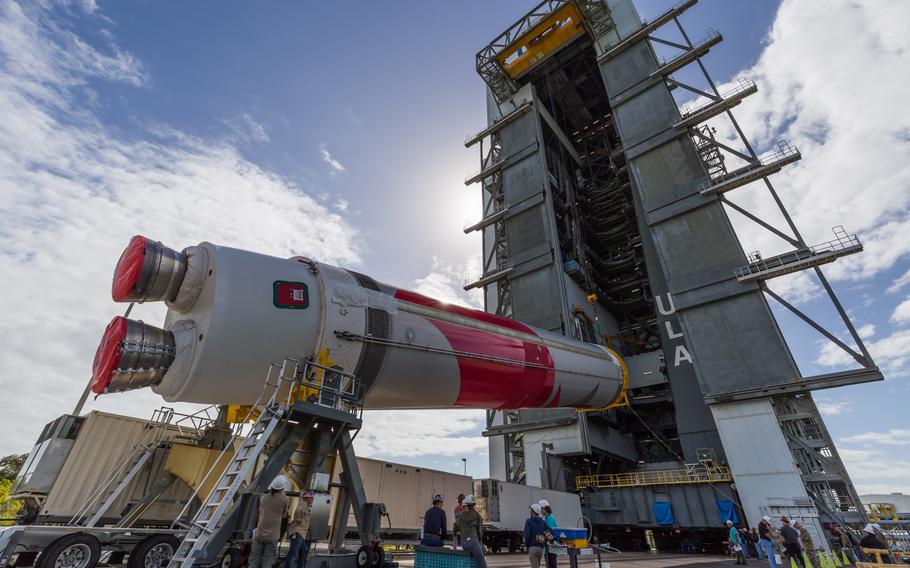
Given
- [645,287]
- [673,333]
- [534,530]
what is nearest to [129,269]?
[534,530]

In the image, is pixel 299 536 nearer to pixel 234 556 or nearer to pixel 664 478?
pixel 234 556

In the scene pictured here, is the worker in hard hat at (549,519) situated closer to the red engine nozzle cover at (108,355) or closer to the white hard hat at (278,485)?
the white hard hat at (278,485)

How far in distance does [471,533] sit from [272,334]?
15.1ft

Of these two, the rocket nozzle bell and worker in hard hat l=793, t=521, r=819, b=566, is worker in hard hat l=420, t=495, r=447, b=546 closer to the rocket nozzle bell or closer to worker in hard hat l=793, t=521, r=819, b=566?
the rocket nozzle bell

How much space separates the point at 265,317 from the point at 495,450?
2341cm

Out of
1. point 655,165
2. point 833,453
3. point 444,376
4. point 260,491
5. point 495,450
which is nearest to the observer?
point 260,491

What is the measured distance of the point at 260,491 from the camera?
6.07 meters

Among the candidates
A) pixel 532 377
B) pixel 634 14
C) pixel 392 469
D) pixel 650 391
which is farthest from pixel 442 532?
pixel 634 14

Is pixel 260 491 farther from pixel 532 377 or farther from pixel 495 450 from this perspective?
pixel 495 450

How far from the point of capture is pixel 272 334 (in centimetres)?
705

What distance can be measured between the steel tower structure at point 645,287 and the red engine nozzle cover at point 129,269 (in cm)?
2000

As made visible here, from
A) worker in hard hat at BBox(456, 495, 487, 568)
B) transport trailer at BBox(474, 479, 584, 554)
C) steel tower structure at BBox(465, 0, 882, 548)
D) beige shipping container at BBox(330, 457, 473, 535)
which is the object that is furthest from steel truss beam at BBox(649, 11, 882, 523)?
worker in hard hat at BBox(456, 495, 487, 568)

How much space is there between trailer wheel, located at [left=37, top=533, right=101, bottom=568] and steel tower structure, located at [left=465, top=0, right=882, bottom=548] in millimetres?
18818

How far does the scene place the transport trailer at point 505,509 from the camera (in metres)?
15.8
